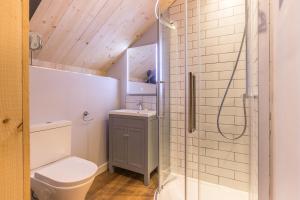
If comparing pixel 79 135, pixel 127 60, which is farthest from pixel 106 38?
pixel 79 135

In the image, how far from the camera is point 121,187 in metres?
2.16

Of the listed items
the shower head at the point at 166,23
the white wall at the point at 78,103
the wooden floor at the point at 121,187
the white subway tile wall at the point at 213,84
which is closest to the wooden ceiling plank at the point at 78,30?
the white wall at the point at 78,103

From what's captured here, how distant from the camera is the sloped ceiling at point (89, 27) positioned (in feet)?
6.15

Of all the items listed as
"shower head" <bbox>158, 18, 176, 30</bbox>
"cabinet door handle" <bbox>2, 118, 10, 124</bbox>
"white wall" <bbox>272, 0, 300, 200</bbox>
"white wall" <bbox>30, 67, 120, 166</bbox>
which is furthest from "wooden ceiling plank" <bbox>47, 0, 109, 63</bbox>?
"cabinet door handle" <bbox>2, 118, 10, 124</bbox>

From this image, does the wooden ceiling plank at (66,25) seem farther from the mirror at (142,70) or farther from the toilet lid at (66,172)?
the toilet lid at (66,172)

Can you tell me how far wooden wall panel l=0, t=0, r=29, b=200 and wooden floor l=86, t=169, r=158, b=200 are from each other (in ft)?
5.59

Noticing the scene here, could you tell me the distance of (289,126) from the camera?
719 millimetres

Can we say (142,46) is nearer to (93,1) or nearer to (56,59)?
(93,1)

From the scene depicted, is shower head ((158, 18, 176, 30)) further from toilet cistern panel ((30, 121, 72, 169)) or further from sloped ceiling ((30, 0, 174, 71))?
toilet cistern panel ((30, 121, 72, 169))

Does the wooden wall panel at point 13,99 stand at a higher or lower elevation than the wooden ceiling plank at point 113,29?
lower

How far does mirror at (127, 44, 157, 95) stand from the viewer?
270 cm

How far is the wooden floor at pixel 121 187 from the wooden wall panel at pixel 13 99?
5.59 feet

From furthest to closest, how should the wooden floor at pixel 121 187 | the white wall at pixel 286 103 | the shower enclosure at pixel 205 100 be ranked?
the wooden floor at pixel 121 187
the shower enclosure at pixel 205 100
the white wall at pixel 286 103

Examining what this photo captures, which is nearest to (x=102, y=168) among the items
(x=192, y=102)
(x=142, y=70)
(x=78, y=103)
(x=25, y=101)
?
(x=78, y=103)
